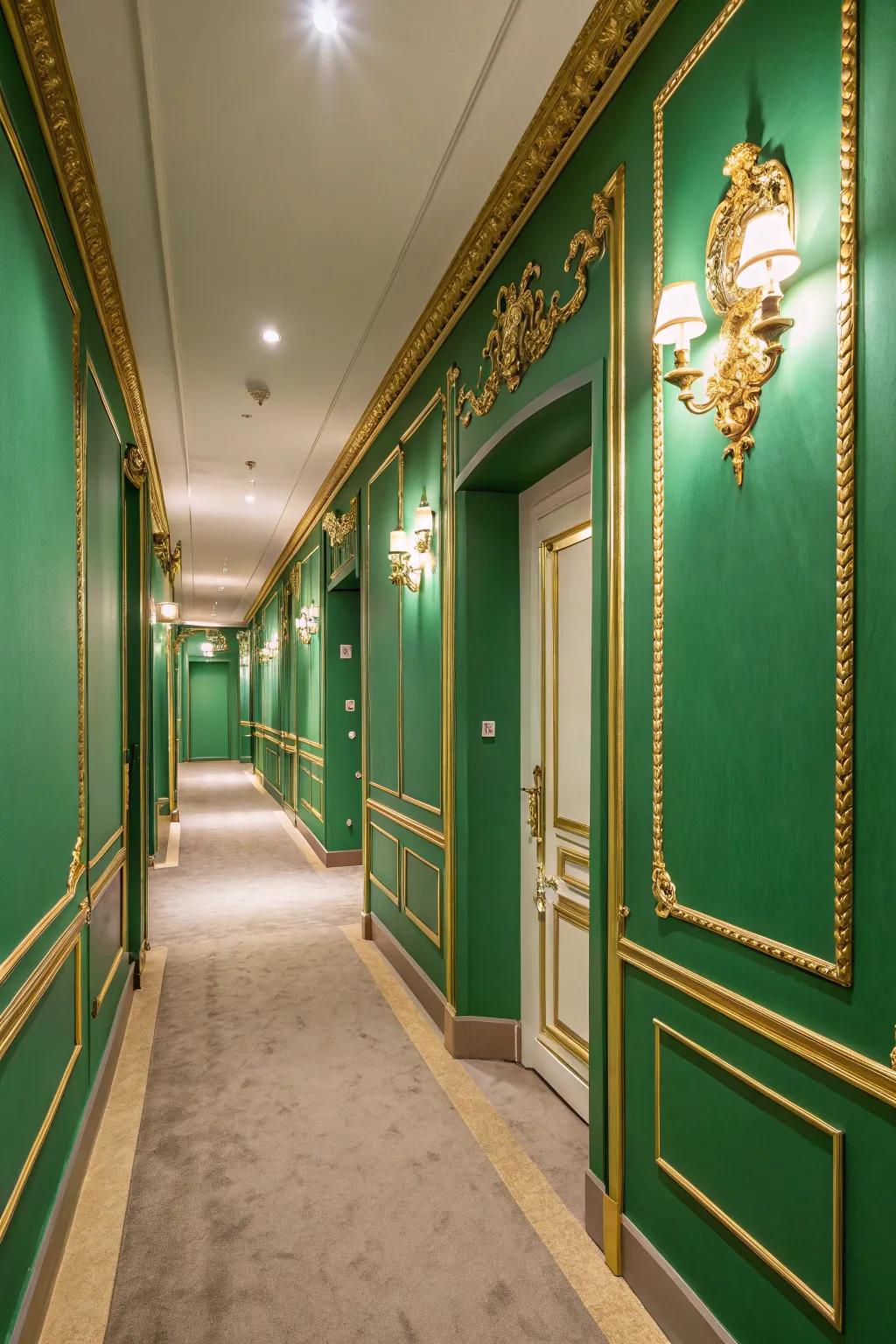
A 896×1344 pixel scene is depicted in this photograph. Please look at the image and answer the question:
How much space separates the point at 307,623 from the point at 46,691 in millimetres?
5897

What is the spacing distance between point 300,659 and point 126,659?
4739 millimetres

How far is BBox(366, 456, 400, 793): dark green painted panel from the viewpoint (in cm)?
452

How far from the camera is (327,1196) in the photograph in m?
2.36

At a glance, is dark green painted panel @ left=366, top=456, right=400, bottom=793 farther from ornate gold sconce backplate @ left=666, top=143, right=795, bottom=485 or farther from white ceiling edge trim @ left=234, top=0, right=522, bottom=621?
ornate gold sconce backplate @ left=666, top=143, right=795, bottom=485

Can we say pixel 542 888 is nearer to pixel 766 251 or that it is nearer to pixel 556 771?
pixel 556 771

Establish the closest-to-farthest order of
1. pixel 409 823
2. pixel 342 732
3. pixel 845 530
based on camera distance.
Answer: pixel 845 530
pixel 409 823
pixel 342 732

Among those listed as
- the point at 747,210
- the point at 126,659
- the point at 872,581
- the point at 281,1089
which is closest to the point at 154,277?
the point at 126,659

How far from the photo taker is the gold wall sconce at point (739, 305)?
142cm

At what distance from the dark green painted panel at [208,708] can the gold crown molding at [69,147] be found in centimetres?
1638

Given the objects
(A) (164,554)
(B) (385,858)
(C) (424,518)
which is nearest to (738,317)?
(C) (424,518)

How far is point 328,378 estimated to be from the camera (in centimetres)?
429

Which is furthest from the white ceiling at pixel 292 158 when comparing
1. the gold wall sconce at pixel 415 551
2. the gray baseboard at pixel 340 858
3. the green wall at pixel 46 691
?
the gray baseboard at pixel 340 858

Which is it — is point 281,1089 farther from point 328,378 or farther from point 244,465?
point 244,465

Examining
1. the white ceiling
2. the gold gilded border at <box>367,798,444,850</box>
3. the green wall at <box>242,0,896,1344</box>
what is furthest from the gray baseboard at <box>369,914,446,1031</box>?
the white ceiling
